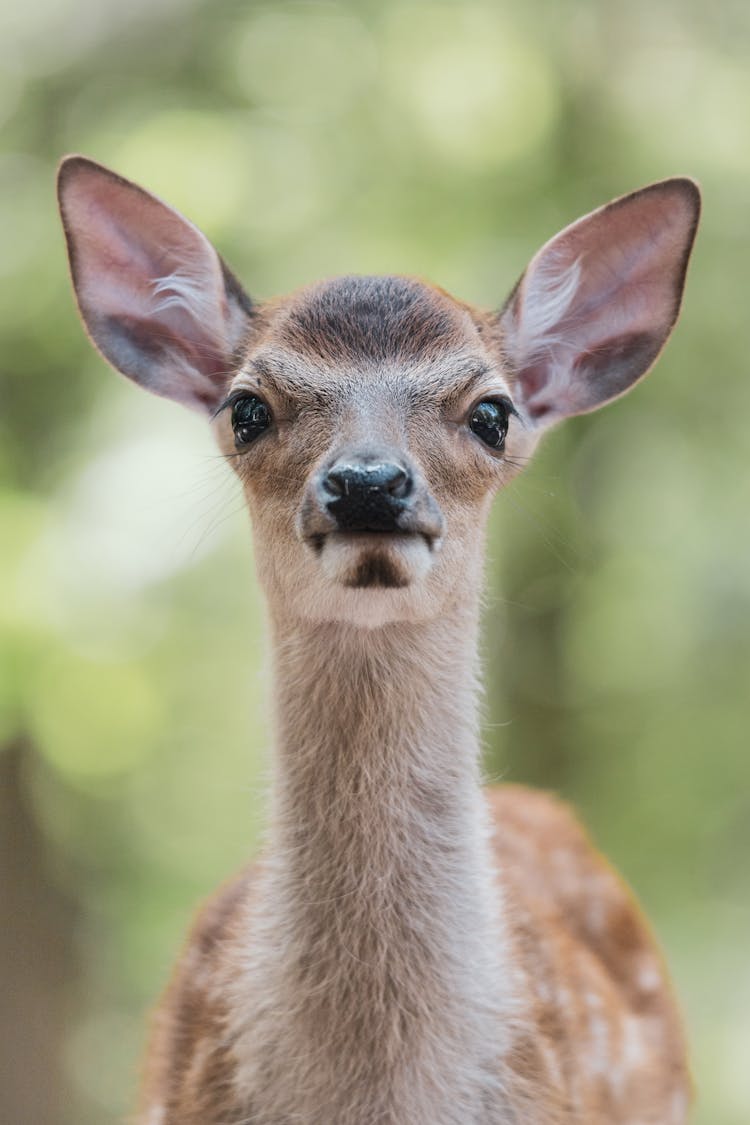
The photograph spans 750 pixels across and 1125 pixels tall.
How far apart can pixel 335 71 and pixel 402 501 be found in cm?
519

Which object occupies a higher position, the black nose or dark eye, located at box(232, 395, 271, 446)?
dark eye, located at box(232, 395, 271, 446)

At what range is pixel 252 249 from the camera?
6.56m

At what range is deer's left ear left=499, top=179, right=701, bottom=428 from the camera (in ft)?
9.39

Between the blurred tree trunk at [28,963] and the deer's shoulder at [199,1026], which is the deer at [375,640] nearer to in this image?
the deer's shoulder at [199,1026]

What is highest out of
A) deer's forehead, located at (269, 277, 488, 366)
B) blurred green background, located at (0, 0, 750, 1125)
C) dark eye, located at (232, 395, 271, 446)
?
blurred green background, located at (0, 0, 750, 1125)

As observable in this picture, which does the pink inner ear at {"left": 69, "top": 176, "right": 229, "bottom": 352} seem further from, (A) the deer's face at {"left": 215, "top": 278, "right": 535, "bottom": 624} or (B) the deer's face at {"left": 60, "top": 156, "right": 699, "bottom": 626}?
(A) the deer's face at {"left": 215, "top": 278, "right": 535, "bottom": 624}

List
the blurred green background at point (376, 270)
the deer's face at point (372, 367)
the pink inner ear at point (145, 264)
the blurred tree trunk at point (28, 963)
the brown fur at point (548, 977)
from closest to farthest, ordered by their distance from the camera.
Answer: the deer's face at point (372, 367) < the brown fur at point (548, 977) < the pink inner ear at point (145, 264) < the blurred tree trunk at point (28, 963) < the blurred green background at point (376, 270)

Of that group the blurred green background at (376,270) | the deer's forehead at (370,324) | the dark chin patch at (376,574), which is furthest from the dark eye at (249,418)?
the blurred green background at (376,270)

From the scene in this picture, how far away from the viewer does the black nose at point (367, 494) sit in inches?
89.3

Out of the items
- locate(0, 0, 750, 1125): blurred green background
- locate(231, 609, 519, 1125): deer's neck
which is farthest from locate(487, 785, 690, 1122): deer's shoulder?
locate(0, 0, 750, 1125): blurred green background

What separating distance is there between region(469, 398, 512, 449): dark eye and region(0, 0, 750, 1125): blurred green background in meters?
3.42

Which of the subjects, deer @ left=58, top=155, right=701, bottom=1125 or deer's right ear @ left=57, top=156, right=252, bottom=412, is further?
deer's right ear @ left=57, top=156, right=252, bottom=412

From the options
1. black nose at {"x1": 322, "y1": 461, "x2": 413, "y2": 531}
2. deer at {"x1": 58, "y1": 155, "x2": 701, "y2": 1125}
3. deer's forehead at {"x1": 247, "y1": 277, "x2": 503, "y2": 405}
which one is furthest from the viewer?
deer's forehead at {"x1": 247, "y1": 277, "x2": 503, "y2": 405}

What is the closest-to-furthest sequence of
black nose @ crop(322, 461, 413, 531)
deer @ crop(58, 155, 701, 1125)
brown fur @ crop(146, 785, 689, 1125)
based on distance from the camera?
1. black nose @ crop(322, 461, 413, 531)
2. deer @ crop(58, 155, 701, 1125)
3. brown fur @ crop(146, 785, 689, 1125)
